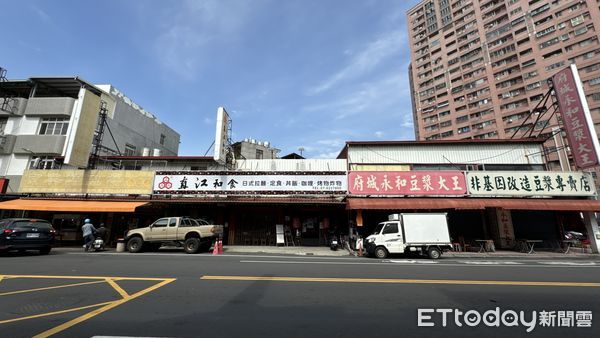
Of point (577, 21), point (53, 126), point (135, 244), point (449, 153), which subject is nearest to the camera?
point (135, 244)

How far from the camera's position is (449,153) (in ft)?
65.3

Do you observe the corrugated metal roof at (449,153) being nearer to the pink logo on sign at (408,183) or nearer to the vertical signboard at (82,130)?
the pink logo on sign at (408,183)

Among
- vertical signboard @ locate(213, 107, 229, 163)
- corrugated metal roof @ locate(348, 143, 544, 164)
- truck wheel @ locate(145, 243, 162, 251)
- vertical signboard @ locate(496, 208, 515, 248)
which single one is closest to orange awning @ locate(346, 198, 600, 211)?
vertical signboard @ locate(496, 208, 515, 248)

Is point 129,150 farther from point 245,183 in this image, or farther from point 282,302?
point 282,302

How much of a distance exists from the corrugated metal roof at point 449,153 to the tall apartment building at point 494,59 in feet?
123

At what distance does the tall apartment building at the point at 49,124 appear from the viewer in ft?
61.1

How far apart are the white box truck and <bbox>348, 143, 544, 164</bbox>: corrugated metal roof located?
7.11 m

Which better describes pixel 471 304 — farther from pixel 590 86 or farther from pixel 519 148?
pixel 590 86

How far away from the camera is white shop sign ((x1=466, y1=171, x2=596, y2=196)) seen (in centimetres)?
1648

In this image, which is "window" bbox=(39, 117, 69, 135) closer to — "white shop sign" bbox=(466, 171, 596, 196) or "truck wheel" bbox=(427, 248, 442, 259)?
"truck wheel" bbox=(427, 248, 442, 259)

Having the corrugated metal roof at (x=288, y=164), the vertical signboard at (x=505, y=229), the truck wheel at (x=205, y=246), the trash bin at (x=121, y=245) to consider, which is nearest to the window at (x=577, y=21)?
the vertical signboard at (x=505, y=229)

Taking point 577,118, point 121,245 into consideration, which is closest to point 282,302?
point 121,245

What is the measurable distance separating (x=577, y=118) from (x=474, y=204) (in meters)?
8.16

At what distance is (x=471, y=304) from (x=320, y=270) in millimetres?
4495
